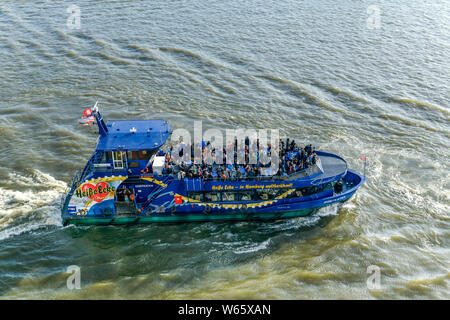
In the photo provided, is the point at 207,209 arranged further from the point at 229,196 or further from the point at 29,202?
the point at 29,202

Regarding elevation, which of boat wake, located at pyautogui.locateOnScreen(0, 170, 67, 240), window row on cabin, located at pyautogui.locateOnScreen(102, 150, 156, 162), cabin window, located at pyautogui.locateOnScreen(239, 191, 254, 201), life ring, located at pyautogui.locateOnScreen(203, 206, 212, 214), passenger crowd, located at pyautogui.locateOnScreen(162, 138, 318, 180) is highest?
window row on cabin, located at pyautogui.locateOnScreen(102, 150, 156, 162)

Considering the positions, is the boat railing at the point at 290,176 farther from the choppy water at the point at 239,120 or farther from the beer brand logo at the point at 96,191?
the beer brand logo at the point at 96,191

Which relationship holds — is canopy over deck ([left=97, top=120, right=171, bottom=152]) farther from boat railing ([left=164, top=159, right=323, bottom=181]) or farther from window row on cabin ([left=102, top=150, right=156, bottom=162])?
boat railing ([left=164, top=159, right=323, bottom=181])

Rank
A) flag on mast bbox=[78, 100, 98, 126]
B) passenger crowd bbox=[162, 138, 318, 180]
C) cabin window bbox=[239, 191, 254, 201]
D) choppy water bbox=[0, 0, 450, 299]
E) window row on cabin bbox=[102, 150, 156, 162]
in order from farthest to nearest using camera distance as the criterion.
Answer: cabin window bbox=[239, 191, 254, 201] → passenger crowd bbox=[162, 138, 318, 180] → window row on cabin bbox=[102, 150, 156, 162] → flag on mast bbox=[78, 100, 98, 126] → choppy water bbox=[0, 0, 450, 299]

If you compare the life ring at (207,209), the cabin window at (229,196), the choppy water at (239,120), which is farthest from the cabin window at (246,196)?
the life ring at (207,209)

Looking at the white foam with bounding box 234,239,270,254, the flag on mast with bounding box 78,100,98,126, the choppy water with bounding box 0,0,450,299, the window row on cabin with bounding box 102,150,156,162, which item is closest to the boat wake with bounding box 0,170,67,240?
the choppy water with bounding box 0,0,450,299

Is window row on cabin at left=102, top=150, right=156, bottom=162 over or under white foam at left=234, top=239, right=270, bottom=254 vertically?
over
